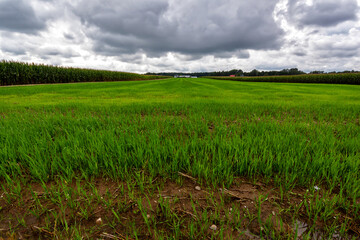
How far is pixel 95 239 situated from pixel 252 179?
1.34 m

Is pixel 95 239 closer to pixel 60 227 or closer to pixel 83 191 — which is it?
pixel 60 227

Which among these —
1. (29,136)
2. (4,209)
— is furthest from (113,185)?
(29,136)

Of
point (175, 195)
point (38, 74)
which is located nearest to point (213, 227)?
point (175, 195)

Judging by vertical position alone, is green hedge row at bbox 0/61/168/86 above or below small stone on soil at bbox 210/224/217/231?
above

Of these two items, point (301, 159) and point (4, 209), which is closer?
point (4, 209)

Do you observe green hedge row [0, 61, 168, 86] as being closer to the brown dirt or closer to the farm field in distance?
the farm field in distance

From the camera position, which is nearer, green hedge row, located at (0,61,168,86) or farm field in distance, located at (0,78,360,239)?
farm field in distance, located at (0,78,360,239)

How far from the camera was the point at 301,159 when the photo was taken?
1734 mm

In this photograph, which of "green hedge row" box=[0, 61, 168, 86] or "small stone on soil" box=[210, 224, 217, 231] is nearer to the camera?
"small stone on soil" box=[210, 224, 217, 231]

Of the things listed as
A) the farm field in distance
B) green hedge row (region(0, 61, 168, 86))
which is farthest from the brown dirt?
green hedge row (region(0, 61, 168, 86))

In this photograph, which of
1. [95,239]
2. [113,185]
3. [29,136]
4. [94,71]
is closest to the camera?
[95,239]

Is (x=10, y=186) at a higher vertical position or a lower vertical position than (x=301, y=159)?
lower

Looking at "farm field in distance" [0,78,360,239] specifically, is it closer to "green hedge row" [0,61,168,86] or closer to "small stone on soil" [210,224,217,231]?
"small stone on soil" [210,224,217,231]

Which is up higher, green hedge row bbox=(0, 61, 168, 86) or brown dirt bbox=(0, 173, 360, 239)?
green hedge row bbox=(0, 61, 168, 86)
